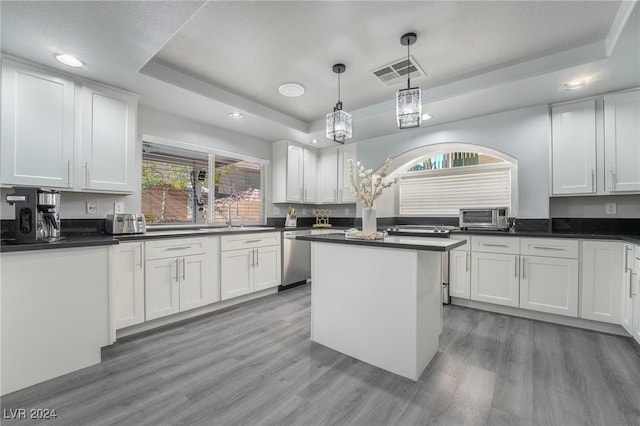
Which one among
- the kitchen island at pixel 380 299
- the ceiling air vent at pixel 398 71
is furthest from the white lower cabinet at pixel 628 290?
the ceiling air vent at pixel 398 71

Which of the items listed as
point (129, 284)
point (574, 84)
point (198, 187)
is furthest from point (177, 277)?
point (574, 84)

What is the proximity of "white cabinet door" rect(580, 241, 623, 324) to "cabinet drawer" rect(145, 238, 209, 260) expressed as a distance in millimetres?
4002

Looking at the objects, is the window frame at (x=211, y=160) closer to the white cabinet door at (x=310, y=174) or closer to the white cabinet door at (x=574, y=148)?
the white cabinet door at (x=310, y=174)

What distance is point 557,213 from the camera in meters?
3.32

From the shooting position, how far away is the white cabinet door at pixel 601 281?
258 centimetres

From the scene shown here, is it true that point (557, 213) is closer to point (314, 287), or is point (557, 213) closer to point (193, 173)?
point (314, 287)

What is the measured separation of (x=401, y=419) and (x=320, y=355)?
85cm

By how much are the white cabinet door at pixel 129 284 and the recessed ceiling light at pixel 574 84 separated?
443cm

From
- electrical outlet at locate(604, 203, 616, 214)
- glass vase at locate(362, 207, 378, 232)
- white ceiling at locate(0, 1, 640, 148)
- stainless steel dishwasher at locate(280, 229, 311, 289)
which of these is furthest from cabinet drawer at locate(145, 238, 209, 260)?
electrical outlet at locate(604, 203, 616, 214)

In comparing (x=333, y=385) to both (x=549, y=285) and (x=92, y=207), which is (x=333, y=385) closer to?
(x=549, y=285)

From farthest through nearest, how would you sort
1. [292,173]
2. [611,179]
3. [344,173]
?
1. [344,173]
2. [292,173]
3. [611,179]

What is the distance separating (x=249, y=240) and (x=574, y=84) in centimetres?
392

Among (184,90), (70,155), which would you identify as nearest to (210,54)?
(184,90)

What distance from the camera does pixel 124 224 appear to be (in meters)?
2.71
